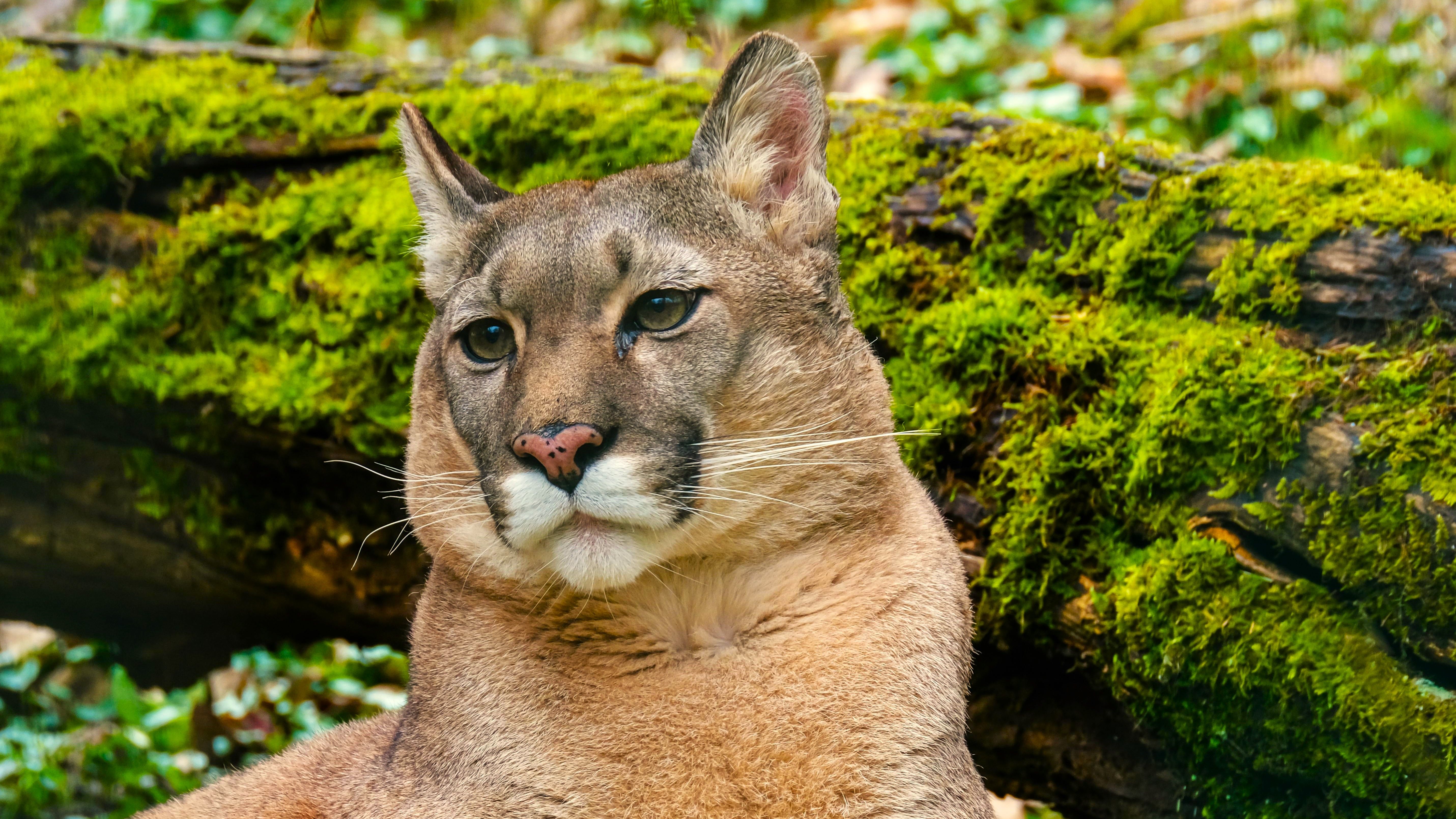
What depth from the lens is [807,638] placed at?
135 inches

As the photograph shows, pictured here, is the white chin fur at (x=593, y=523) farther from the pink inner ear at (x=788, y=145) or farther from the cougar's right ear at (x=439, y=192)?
the pink inner ear at (x=788, y=145)

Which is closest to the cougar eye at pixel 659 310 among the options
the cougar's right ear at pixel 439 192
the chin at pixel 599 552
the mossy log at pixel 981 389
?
the chin at pixel 599 552

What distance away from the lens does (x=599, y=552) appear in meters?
3.18

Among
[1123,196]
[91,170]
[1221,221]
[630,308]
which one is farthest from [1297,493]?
[91,170]

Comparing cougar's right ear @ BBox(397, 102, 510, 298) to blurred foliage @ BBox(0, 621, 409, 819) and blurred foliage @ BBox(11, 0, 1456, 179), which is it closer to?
blurred foliage @ BBox(11, 0, 1456, 179)

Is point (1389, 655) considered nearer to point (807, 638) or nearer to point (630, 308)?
point (807, 638)

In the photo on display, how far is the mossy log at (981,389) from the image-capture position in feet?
12.5

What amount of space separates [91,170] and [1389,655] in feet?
19.9

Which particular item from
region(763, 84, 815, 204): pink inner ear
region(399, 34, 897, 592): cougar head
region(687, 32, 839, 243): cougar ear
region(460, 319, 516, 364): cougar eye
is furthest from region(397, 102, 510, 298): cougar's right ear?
region(763, 84, 815, 204): pink inner ear

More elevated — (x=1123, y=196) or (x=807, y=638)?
(x=1123, y=196)

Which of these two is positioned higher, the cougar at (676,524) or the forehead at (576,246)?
the forehead at (576,246)

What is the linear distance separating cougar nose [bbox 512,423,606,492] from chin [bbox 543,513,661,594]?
0.50 feet

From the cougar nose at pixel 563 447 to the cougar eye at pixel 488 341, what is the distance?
620mm

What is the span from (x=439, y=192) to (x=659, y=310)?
106cm
